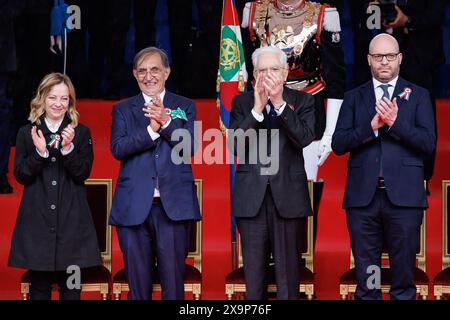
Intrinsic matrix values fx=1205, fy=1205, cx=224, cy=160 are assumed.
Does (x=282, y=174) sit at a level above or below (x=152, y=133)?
below

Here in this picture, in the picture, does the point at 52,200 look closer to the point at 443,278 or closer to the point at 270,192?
the point at 270,192

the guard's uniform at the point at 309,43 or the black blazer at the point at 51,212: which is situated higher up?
the guard's uniform at the point at 309,43

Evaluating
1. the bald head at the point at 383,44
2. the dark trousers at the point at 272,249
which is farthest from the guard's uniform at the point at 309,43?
the dark trousers at the point at 272,249

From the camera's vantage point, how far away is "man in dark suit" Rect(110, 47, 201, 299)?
645 centimetres

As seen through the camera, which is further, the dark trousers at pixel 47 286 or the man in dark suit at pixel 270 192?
the dark trousers at pixel 47 286

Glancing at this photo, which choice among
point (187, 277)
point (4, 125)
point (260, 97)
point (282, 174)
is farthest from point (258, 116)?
point (4, 125)

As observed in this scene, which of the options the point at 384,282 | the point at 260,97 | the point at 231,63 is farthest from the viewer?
the point at 231,63

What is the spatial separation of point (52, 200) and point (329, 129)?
1.65 meters

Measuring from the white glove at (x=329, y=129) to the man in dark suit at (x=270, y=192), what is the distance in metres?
0.55

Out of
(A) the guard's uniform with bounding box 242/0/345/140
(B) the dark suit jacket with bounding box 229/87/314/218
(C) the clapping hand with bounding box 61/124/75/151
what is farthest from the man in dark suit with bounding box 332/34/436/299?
(C) the clapping hand with bounding box 61/124/75/151

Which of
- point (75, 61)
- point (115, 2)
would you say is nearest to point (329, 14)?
point (115, 2)

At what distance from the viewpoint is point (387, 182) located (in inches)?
252

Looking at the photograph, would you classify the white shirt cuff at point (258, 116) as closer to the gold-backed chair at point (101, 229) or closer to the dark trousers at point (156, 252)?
the dark trousers at point (156, 252)

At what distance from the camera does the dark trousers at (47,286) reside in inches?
258
